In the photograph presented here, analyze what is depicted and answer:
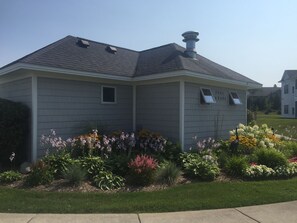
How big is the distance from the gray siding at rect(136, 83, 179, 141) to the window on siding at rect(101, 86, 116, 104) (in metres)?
1.10

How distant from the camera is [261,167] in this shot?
8602mm

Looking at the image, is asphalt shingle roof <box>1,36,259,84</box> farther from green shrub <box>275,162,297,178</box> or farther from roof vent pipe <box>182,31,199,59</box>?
green shrub <box>275,162,297,178</box>

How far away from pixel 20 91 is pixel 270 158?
8.38 m

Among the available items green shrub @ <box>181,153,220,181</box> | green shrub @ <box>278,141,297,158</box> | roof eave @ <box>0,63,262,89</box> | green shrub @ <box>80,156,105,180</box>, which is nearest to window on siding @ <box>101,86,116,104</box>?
roof eave @ <box>0,63,262,89</box>

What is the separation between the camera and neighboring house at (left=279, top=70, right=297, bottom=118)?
4651 centimetres

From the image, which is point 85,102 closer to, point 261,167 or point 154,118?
point 154,118

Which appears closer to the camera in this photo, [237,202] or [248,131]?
[237,202]

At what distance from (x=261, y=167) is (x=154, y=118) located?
4.61 metres

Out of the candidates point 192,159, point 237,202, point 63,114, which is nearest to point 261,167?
point 192,159

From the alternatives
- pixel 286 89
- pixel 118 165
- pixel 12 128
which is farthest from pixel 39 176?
pixel 286 89

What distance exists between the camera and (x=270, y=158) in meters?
9.20

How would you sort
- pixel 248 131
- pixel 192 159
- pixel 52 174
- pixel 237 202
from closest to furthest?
pixel 237 202 → pixel 52 174 → pixel 192 159 → pixel 248 131

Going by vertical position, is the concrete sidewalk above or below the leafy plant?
below

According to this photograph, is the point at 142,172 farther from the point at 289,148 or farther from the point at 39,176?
the point at 289,148
